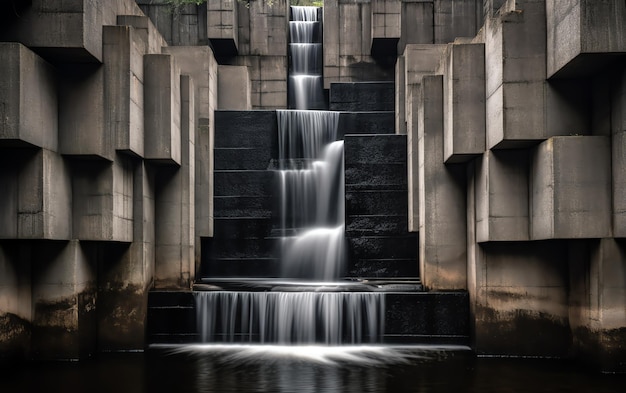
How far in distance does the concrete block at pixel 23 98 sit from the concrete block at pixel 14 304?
78.9 inches

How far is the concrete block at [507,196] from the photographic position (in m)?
12.4

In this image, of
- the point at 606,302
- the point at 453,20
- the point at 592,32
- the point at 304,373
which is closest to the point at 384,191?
the point at 304,373

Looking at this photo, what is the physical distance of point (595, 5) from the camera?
9977 mm

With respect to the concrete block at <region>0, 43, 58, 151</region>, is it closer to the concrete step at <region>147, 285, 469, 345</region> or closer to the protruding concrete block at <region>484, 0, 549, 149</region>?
the concrete step at <region>147, 285, 469, 345</region>

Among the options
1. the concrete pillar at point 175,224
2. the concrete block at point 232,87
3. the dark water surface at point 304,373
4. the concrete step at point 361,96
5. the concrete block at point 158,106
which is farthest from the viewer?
the concrete step at point 361,96

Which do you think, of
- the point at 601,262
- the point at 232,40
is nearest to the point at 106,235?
the point at 601,262

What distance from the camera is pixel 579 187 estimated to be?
1100 cm

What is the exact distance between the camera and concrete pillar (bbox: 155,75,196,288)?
14836 millimetres

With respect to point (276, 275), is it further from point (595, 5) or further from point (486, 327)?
point (595, 5)

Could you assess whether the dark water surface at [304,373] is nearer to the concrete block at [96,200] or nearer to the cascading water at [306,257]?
the cascading water at [306,257]

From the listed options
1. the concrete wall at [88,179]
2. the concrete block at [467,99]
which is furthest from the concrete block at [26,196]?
the concrete block at [467,99]

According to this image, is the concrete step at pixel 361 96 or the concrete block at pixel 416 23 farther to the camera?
the concrete block at pixel 416 23

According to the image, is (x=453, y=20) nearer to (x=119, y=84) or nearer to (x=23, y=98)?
(x=119, y=84)

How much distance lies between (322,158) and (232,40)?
23.3 feet
